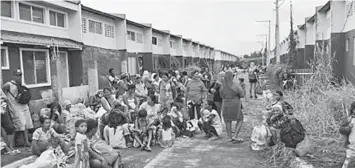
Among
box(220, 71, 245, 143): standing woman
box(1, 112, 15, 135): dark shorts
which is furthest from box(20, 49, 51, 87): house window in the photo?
box(220, 71, 245, 143): standing woman

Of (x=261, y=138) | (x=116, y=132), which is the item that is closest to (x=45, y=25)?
(x=116, y=132)

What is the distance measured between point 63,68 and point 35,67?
1.98 metres

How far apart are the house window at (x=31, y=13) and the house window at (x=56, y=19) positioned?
2.17 ft

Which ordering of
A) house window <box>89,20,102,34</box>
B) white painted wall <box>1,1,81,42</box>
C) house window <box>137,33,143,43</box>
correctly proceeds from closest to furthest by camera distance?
white painted wall <box>1,1,81,42</box>
house window <box>89,20,102,34</box>
house window <box>137,33,143,43</box>

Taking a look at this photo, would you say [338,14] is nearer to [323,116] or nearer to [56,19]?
[323,116]

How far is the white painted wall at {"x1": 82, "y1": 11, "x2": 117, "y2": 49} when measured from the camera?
52.4 feet

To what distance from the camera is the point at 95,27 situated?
16.9 metres

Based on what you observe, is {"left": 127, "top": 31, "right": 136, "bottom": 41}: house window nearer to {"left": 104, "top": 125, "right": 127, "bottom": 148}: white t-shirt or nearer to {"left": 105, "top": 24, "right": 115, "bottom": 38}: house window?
{"left": 105, "top": 24, "right": 115, "bottom": 38}: house window

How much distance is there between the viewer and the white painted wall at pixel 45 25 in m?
10.0

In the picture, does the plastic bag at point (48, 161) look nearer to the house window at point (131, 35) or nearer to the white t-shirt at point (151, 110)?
the white t-shirt at point (151, 110)

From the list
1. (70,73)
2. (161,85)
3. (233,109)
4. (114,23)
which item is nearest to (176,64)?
(114,23)

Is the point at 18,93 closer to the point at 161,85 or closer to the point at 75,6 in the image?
the point at 161,85

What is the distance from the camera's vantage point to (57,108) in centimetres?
738

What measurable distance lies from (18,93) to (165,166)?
11.2 feet
